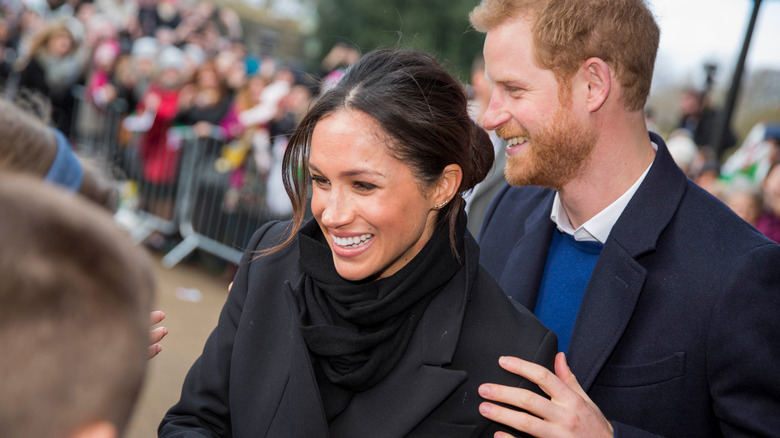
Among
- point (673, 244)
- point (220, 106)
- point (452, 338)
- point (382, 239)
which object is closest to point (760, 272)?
point (673, 244)

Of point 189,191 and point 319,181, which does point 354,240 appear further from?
point 189,191

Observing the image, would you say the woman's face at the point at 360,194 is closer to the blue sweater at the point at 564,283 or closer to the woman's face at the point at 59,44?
the blue sweater at the point at 564,283

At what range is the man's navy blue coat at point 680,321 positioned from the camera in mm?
2117

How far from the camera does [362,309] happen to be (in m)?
2.26

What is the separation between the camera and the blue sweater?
2.67 meters

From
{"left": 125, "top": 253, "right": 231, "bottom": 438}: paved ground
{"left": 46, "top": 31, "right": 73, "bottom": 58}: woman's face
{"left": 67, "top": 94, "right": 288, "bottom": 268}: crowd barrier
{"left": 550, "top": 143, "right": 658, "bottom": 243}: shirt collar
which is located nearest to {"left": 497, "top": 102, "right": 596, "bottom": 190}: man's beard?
{"left": 550, "top": 143, "right": 658, "bottom": 243}: shirt collar

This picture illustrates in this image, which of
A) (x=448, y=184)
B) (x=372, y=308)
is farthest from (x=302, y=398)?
(x=448, y=184)

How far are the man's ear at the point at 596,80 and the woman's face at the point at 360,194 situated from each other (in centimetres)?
75

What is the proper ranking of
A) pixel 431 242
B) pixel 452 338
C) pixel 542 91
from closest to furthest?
pixel 452 338, pixel 431 242, pixel 542 91

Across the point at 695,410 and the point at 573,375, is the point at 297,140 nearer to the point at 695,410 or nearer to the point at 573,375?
Result: the point at 573,375

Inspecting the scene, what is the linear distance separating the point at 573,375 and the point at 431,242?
0.63 meters

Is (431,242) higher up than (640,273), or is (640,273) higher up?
(640,273)

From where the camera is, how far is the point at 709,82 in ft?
33.6

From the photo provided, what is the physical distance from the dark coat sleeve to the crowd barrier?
15.5ft
